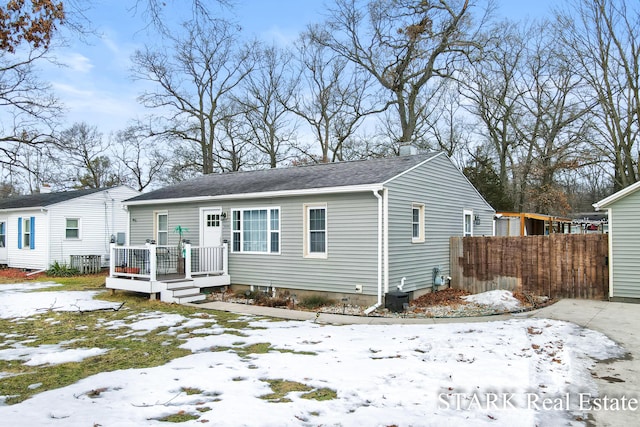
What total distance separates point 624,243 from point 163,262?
12736mm

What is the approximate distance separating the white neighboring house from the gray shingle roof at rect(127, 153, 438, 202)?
5754 mm

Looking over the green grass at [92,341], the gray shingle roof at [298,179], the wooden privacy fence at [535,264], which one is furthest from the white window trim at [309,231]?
the wooden privacy fence at [535,264]

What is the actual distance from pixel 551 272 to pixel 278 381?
9.64m

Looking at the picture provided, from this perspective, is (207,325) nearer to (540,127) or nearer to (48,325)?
(48,325)

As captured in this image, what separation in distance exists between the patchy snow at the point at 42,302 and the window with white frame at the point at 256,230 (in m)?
3.70

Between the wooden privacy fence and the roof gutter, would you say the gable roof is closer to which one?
the wooden privacy fence

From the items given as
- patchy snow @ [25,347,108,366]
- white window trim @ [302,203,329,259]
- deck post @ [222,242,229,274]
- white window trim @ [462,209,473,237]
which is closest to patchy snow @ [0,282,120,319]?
deck post @ [222,242,229,274]

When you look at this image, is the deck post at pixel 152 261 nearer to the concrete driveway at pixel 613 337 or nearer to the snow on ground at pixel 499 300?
the snow on ground at pixel 499 300

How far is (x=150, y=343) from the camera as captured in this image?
290 inches

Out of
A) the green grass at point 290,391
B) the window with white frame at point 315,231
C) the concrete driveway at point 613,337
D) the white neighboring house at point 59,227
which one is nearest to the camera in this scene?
the concrete driveway at point 613,337

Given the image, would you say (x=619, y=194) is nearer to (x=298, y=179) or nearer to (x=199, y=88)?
(x=298, y=179)

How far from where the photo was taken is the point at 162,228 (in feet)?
50.1

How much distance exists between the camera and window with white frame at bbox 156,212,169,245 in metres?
15.1

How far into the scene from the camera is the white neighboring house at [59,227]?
19656 mm
